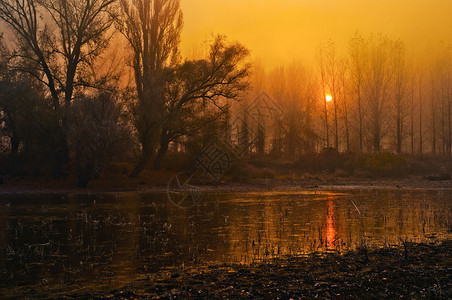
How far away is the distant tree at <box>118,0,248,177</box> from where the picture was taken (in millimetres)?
34969

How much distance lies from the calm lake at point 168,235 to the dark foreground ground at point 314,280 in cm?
61

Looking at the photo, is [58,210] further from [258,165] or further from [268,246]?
[258,165]

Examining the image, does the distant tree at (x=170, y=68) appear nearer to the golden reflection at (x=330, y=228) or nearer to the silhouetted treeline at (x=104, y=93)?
the silhouetted treeline at (x=104, y=93)

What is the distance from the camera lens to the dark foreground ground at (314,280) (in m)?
6.36

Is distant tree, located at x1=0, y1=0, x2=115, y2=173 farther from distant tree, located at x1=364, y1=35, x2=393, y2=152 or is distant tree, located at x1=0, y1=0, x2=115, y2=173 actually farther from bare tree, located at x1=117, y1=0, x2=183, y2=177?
distant tree, located at x1=364, y1=35, x2=393, y2=152

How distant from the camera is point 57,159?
31203 millimetres

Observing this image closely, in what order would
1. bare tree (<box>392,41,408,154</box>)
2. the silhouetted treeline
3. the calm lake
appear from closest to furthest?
the calm lake → the silhouetted treeline → bare tree (<box>392,41,408,154</box>)

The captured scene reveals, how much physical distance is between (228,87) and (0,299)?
102 ft

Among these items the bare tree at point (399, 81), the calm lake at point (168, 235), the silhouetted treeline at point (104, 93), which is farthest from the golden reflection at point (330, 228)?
the bare tree at point (399, 81)

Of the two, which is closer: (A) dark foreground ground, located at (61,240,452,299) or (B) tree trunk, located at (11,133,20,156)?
(A) dark foreground ground, located at (61,240,452,299)

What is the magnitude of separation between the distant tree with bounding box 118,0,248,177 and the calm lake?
16.7 m

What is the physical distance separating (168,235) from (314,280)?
18.0 feet

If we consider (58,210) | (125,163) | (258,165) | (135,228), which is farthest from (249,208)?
(258,165)

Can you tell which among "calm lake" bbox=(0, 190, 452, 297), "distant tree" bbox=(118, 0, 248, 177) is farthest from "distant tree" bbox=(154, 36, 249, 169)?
"calm lake" bbox=(0, 190, 452, 297)
